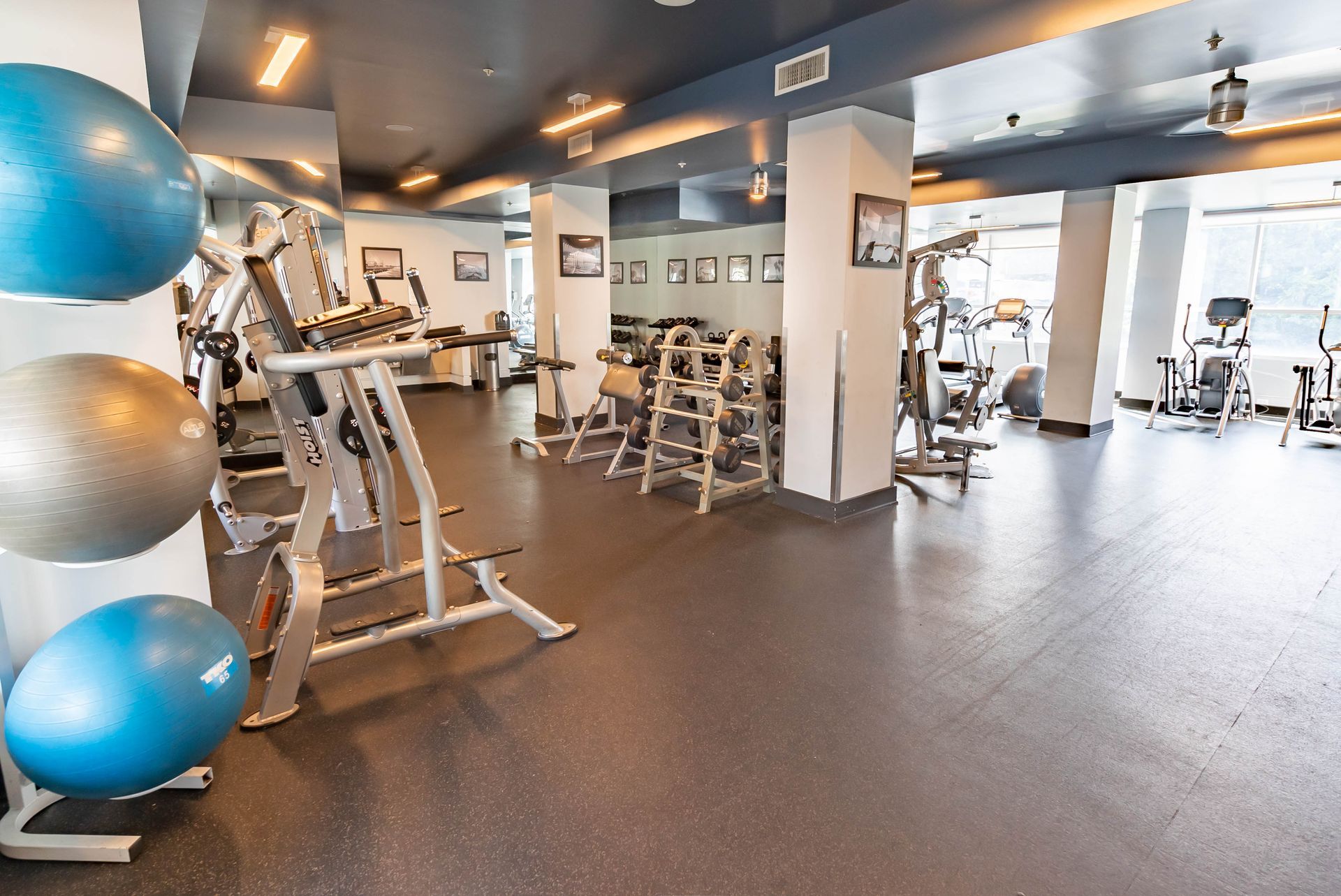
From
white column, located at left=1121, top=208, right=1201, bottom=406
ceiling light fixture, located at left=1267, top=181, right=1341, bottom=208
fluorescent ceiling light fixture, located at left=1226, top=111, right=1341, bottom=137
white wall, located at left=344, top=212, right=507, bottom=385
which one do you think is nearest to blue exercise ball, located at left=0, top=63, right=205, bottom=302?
fluorescent ceiling light fixture, located at left=1226, top=111, right=1341, bottom=137

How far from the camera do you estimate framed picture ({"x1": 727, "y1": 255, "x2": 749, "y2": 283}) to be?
11258 mm

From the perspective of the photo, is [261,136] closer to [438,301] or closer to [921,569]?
[438,301]

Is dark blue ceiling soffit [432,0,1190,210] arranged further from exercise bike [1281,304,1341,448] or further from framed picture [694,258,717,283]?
exercise bike [1281,304,1341,448]

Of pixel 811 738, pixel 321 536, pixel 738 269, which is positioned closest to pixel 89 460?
pixel 321 536

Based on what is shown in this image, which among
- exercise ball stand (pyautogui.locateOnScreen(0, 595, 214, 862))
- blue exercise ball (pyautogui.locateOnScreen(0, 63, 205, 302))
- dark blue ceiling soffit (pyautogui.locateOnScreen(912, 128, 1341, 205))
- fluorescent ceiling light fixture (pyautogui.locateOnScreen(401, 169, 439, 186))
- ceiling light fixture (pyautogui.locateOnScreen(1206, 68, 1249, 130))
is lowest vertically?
exercise ball stand (pyautogui.locateOnScreen(0, 595, 214, 862))

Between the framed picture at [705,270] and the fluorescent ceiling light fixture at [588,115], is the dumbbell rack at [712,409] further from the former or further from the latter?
the framed picture at [705,270]

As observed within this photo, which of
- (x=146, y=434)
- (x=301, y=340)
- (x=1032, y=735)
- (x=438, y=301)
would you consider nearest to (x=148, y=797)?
(x=146, y=434)

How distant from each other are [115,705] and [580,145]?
5.75 m

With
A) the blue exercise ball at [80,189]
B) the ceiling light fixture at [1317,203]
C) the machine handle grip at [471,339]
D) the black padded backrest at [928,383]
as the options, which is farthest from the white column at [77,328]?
the ceiling light fixture at [1317,203]

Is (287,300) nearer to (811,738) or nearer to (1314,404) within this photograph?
(811,738)

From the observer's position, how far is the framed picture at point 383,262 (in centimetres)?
985

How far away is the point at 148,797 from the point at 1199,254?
11.8 m

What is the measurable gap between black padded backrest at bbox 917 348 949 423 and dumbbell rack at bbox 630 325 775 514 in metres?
1.29

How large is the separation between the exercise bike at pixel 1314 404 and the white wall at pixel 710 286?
6092 mm
